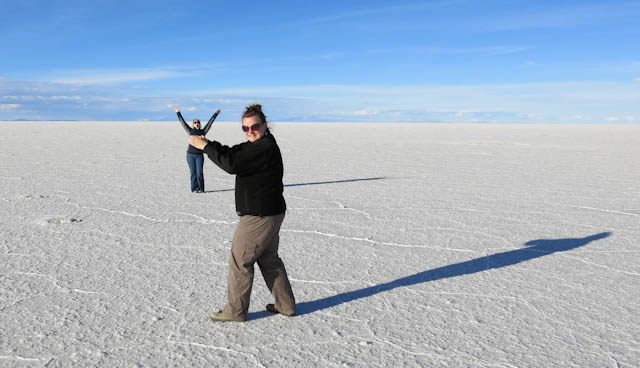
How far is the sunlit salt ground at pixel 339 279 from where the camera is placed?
3076 mm

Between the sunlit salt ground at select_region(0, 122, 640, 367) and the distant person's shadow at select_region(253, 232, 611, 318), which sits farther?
the distant person's shadow at select_region(253, 232, 611, 318)

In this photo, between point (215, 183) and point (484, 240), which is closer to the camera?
point (484, 240)

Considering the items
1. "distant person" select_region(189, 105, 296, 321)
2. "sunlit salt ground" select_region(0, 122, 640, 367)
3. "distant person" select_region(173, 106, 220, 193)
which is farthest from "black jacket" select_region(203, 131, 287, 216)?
"distant person" select_region(173, 106, 220, 193)

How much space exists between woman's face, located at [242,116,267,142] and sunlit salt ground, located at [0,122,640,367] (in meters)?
1.28

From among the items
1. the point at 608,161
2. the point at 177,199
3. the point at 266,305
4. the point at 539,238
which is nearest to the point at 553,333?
the point at 266,305

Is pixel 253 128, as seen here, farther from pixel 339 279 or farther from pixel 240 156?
pixel 339 279

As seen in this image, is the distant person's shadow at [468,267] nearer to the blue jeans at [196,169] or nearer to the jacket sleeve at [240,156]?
the jacket sleeve at [240,156]

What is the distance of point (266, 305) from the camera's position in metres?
3.69

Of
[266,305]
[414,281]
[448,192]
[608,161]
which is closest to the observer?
[266,305]

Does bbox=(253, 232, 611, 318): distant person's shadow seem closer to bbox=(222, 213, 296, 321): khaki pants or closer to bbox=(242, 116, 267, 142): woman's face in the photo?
bbox=(222, 213, 296, 321): khaki pants

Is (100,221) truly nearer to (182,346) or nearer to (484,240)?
(182,346)

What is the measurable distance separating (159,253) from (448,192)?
5567mm

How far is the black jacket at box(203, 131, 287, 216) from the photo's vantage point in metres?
2.91

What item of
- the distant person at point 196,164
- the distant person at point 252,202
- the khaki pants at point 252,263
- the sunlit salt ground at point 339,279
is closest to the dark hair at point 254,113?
the distant person at point 252,202
